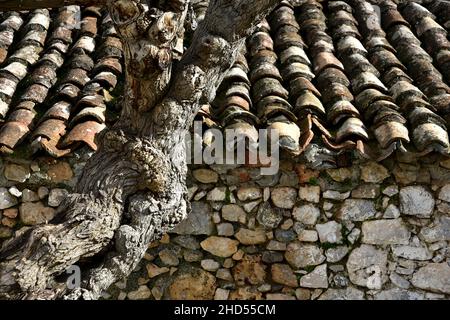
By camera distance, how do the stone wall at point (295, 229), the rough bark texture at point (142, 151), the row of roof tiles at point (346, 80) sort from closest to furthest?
the rough bark texture at point (142, 151)
the row of roof tiles at point (346, 80)
the stone wall at point (295, 229)

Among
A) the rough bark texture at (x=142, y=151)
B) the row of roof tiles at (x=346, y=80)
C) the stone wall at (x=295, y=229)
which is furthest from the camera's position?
the stone wall at (x=295, y=229)

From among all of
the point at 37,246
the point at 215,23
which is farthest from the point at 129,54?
the point at 37,246

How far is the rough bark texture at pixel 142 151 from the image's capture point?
3.19 m

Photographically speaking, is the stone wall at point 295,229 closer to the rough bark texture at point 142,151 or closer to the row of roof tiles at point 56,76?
the row of roof tiles at point 56,76

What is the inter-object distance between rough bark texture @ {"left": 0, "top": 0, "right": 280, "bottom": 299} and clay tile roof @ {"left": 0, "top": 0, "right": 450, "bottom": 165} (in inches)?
46.4

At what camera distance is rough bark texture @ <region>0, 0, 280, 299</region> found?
3189 mm

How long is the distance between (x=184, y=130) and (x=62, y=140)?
1.47 m

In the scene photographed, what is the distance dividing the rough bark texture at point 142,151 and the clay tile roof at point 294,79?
3.86 ft

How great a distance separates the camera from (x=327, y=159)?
4.77 meters

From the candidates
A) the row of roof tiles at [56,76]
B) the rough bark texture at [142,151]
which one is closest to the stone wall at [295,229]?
the row of roof tiles at [56,76]

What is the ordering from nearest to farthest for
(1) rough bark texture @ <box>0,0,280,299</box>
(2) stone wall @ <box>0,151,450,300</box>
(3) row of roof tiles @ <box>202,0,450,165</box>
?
(1) rough bark texture @ <box>0,0,280,299</box> < (3) row of roof tiles @ <box>202,0,450,165</box> < (2) stone wall @ <box>0,151,450,300</box>

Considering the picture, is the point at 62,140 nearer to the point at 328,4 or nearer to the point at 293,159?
the point at 293,159

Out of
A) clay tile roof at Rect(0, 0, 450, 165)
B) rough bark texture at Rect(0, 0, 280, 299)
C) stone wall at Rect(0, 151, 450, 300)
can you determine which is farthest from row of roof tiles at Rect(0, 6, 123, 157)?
rough bark texture at Rect(0, 0, 280, 299)

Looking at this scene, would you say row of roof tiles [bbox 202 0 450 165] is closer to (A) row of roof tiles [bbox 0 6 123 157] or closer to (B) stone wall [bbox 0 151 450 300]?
(B) stone wall [bbox 0 151 450 300]
